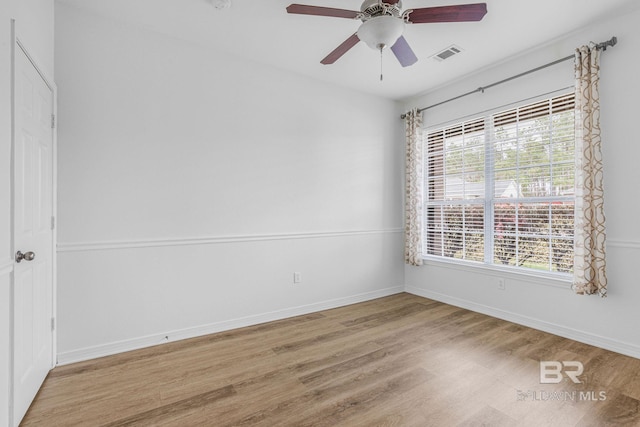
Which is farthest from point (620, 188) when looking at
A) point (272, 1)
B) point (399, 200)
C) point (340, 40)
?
point (272, 1)

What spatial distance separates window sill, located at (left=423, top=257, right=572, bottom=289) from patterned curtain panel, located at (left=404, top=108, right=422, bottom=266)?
26 cm

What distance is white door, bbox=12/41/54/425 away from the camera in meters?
1.67

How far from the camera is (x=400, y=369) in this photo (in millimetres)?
2312

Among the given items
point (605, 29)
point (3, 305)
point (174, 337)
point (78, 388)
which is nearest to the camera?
point (3, 305)

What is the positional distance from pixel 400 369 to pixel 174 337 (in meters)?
2.01

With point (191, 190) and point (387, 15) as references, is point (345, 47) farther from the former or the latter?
point (191, 190)

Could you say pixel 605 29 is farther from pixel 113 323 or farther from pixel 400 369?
pixel 113 323

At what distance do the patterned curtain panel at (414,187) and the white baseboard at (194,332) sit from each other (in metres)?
0.84

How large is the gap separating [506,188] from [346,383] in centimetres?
267

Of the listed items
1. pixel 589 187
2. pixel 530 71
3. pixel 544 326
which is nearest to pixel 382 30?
pixel 530 71

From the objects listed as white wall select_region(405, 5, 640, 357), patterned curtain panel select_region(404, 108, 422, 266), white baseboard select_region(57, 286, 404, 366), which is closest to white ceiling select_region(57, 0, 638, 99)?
white wall select_region(405, 5, 640, 357)

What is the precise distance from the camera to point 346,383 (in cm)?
212

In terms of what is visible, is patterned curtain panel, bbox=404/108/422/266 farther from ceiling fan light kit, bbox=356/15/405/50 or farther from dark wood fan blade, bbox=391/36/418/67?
ceiling fan light kit, bbox=356/15/405/50

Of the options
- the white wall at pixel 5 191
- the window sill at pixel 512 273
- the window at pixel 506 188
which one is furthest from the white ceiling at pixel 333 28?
the window sill at pixel 512 273
